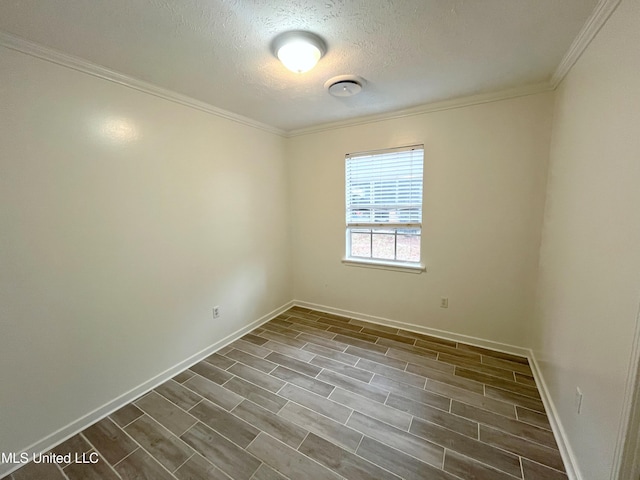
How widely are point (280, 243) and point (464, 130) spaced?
2.52 meters

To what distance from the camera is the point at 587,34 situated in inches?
55.5

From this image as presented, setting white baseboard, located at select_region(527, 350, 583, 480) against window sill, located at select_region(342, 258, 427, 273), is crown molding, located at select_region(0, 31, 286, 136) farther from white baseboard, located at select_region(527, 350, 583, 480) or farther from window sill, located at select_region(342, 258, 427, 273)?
white baseboard, located at select_region(527, 350, 583, 480)

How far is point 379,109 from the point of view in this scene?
269 cm

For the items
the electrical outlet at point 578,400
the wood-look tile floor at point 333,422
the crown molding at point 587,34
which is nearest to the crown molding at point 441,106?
the crown molding at point 587,34

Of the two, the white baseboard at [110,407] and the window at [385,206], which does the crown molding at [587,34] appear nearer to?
the window at [385,206]

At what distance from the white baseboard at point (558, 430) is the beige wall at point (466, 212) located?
1.66 ft

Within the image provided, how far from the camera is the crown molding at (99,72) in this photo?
1.43 m

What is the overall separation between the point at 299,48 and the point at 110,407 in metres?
2.83

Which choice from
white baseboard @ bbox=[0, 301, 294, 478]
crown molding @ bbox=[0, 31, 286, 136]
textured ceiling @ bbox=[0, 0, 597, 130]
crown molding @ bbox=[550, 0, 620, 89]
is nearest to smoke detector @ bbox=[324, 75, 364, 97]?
textured ceiling @ bbox=[0, 0, 597, 130]

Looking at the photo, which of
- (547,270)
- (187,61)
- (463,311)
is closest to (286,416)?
(463,311)

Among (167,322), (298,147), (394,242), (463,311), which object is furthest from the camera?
(298,147)

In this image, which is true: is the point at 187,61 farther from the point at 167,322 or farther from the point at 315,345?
the point at 315,345

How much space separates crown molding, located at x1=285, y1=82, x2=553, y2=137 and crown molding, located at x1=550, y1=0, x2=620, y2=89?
0.77 feet

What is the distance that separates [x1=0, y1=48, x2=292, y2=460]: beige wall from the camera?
1.48m
